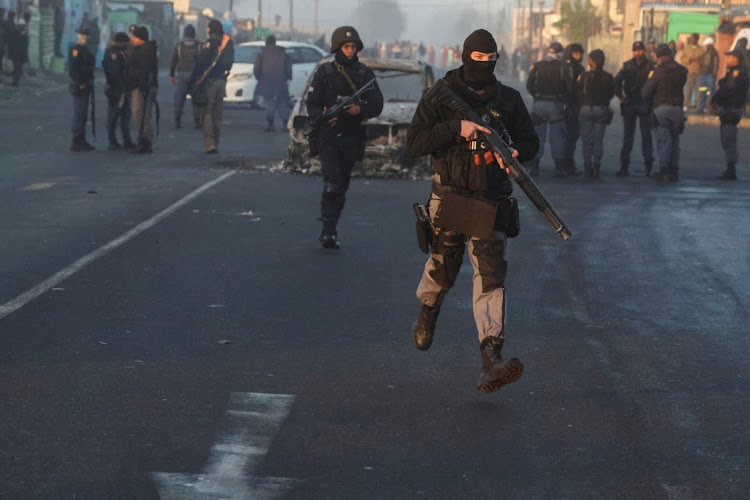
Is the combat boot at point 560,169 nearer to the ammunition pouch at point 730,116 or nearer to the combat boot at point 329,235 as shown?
the ammunition pouch at point 730,116

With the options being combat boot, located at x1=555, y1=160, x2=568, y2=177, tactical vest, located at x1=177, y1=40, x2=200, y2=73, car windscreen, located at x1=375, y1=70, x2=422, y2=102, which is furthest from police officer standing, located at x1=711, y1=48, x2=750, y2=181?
tactical vest, located at x1=177, y1=40, x2=200, y2=73

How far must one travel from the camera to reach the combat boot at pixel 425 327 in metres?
6.88

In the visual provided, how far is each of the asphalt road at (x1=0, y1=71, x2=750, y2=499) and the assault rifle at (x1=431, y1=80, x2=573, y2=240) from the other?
0.82 m

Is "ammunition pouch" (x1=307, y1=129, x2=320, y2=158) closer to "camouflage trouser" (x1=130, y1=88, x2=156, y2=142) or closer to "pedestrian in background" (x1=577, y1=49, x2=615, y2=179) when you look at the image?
"pedestrian in background" (x1=577, y1=49, x2=615, y2=179)

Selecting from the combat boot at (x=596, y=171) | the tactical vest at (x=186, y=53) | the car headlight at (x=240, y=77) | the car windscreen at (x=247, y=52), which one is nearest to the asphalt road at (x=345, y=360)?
the combat boot at (x=596, y=171)

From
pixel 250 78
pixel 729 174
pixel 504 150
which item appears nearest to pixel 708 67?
pixel 250 78

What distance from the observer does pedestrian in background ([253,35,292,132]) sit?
25.4m

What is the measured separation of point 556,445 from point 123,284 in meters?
4.31

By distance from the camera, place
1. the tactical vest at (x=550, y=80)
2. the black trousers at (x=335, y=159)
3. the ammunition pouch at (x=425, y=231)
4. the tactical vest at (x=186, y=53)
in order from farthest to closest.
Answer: the tactical vest at (x=186, y=53) < the tactical vest at (x=550, y=80) < the black trousers at (x=335, y=159) < the ammunition pouch at (x=425, y=231)

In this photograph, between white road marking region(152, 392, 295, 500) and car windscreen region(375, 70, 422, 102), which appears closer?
white road marking region(152, 392, 295, 500)

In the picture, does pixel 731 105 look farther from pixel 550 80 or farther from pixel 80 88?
pixel 80 88

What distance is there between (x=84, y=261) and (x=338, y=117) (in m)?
2.28

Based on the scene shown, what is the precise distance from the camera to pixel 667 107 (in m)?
17.3

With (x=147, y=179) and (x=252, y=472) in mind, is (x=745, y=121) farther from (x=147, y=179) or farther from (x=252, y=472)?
(x=252, y=472)
